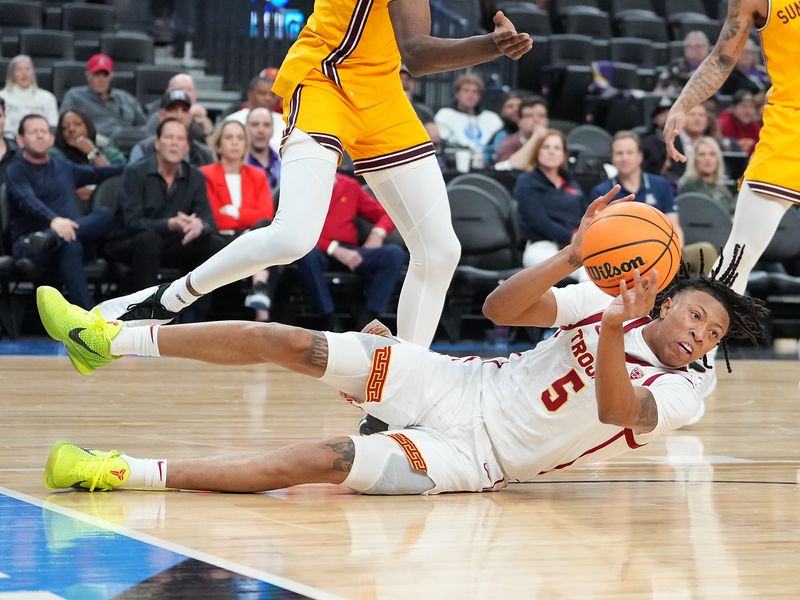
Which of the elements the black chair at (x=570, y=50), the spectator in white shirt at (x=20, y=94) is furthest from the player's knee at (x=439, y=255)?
the black chair at (x=570, y=50)

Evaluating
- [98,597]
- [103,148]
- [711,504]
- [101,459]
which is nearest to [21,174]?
[103,148]

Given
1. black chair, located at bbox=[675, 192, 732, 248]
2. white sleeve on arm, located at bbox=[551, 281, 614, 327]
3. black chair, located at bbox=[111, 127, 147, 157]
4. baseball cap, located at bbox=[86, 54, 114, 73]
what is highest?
white sleeve on arm, located at bbox=[551, 281, 614, 327]

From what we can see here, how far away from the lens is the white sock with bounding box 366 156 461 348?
15.2ft

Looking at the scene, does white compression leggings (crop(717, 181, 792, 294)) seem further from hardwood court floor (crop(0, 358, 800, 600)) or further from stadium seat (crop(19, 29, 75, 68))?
stadium seat (crop(19, 29, 75, 68))

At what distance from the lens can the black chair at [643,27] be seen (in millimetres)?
16625

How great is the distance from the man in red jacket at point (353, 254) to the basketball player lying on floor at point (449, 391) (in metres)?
5.35

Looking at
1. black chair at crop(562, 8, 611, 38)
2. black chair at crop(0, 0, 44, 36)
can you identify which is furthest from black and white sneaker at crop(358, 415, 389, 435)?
black chair at crop(562, 8, 611, 38)

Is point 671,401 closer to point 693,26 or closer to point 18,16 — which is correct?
point 18,16

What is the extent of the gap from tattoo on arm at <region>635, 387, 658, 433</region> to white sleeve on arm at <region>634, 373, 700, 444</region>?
22mm

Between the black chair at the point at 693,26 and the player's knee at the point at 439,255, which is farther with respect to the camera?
the black chair at the point at 693,26

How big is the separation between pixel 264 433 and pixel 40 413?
1029mm

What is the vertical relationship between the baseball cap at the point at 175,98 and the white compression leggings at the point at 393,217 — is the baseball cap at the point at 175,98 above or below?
below

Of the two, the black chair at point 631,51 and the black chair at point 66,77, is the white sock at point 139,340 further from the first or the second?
the black chair at point 631,51

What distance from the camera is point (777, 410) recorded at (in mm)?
6441
